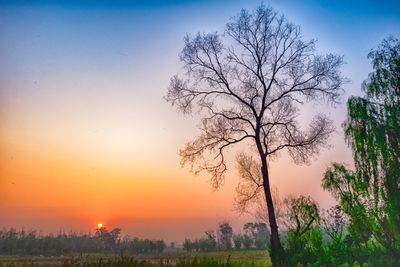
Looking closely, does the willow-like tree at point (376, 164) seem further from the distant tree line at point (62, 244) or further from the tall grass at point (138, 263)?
the distant tree line at point (62, 244)

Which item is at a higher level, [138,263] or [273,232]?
[273,232]

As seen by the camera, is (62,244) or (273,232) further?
(62,244)

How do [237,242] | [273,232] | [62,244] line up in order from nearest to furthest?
1. [273,232]
2. [62,244]
3. [237,242]

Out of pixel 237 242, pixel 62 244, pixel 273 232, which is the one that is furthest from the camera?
pixel 237 242

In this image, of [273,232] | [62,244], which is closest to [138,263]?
[273,232]

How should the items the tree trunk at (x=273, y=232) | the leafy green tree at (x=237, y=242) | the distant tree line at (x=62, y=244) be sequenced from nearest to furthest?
the tree trunk at (x=273, y=232)
the distant tree line at (x=62, y=244)
the leafy green tree at (x=237, y=242)

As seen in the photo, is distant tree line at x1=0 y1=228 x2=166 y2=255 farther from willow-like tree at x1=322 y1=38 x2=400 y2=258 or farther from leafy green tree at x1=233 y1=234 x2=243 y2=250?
willow-like tree at x1=322 y1=38 x2=400 y2=258

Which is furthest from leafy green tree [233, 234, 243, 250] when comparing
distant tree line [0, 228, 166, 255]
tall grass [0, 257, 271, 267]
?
tall grass [0, 257, 271, 267]

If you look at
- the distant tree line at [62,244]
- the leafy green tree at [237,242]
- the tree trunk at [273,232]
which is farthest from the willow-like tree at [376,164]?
the leafy green tree at [237,242]

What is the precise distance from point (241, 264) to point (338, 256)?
4245 mm

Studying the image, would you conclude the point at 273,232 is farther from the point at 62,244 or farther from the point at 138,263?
the point at 62,244

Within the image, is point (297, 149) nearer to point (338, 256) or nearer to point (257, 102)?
point (257, 102)

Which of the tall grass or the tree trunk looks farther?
the tree trunk

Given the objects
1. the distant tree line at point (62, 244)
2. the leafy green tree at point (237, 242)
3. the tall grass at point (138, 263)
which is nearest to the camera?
the tall grass at point (138, 263)
